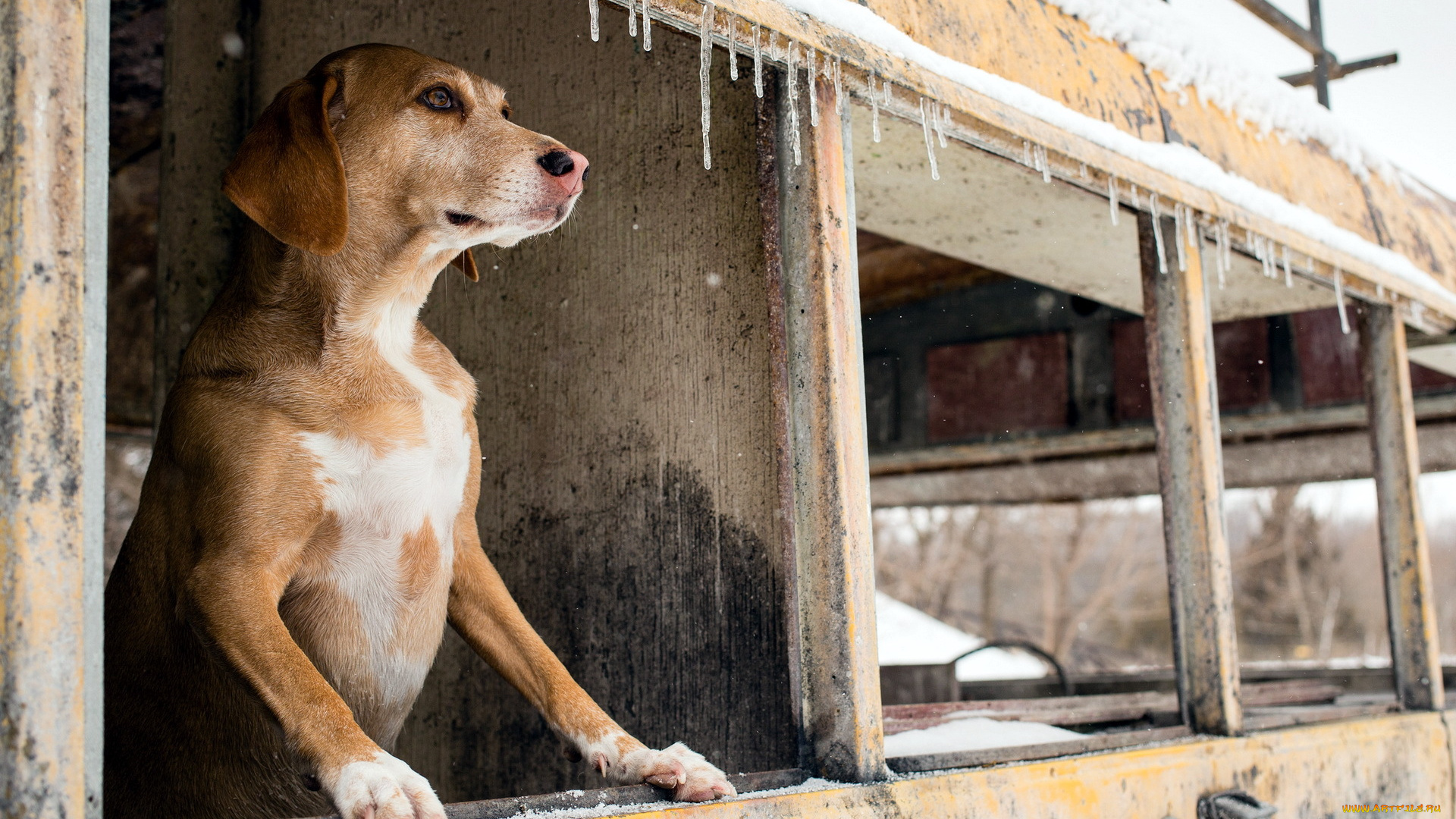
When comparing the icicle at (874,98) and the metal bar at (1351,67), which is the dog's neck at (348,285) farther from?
the metal bar at (1351,67)

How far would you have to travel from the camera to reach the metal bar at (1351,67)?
5312mm

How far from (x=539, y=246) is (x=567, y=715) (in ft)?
4.19

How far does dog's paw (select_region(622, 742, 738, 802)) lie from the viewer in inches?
72.9

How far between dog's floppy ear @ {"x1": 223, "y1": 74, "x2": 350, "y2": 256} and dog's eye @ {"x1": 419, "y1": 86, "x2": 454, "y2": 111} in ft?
0.70

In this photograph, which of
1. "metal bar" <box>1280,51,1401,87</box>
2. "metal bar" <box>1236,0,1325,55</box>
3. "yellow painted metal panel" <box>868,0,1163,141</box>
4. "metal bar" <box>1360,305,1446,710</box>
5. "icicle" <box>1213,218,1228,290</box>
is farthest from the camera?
"metal bar" <box>1280,51,1401,87</box>

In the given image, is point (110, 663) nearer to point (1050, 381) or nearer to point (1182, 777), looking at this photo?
point (1182, 777)

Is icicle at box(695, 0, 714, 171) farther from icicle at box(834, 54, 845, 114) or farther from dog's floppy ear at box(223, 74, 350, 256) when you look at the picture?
dog's floppy ear at box(223, 74, 350, 256)

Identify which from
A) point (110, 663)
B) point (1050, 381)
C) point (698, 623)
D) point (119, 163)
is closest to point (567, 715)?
point (698, 623)

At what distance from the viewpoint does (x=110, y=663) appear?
215 centimetres

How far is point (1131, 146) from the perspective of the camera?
308 cm

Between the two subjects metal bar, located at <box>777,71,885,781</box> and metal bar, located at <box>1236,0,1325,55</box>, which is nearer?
metal bar, located at <box>777,71,885,781</box>

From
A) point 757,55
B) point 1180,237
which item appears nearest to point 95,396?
point 757,55

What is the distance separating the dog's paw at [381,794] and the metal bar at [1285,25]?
449cm

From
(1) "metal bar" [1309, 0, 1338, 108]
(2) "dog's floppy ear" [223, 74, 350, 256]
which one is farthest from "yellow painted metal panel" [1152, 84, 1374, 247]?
(2) "dog's floppy ear" [223, 74, 350, 256]
